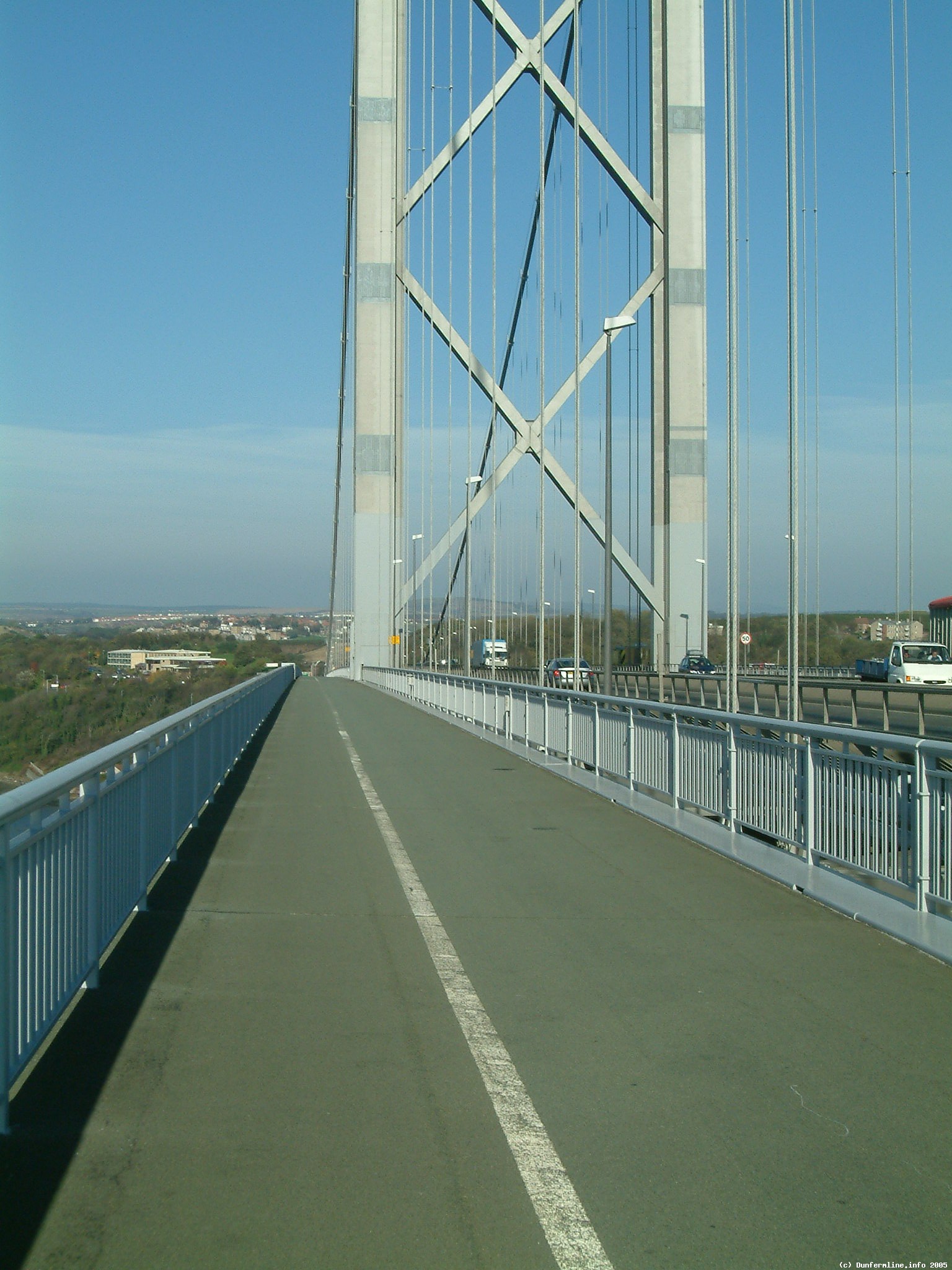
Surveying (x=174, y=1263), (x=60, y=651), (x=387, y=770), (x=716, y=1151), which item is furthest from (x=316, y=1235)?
(x=387, y=770)

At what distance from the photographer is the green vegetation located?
638cm

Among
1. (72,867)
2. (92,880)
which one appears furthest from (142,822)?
(72,867)

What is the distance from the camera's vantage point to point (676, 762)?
11.0m

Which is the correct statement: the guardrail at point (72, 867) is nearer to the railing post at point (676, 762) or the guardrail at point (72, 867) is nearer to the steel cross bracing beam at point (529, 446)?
the railing post at point (676, 762)

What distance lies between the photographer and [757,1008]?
5.12 metres

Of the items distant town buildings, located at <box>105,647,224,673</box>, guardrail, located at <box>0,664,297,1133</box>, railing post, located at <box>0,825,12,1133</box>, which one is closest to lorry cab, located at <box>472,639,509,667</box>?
distant town buildings, located at <box>105,647,224,673</box>

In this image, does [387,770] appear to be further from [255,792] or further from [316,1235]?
[316,1235]

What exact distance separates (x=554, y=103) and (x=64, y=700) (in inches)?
1581

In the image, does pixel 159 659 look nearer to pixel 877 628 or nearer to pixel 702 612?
pixel 702 612

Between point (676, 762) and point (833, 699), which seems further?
point (833, 699)

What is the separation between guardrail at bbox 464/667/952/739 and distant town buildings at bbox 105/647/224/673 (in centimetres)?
618

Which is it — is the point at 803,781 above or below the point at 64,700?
below

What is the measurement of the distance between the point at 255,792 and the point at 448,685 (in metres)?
16.6

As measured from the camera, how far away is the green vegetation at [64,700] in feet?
20.9
